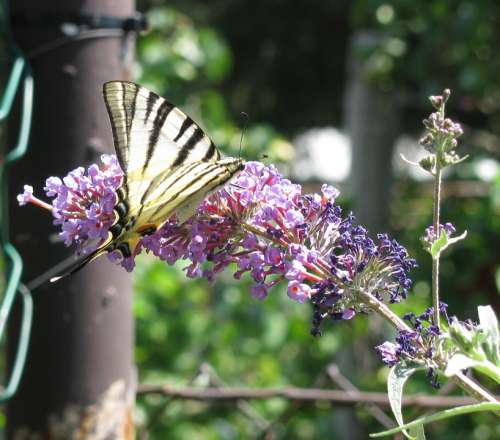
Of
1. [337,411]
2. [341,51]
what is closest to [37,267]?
[337,411]

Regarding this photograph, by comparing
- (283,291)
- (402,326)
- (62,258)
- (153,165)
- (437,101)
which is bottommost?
(283,291)

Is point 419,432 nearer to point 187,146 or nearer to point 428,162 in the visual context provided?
point 428,162

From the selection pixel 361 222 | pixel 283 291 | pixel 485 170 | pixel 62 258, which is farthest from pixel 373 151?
pixel 62 258

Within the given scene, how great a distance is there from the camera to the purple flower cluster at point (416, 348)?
800 mm

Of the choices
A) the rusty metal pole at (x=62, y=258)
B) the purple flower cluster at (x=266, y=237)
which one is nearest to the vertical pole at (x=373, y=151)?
the rusty metal pole at (x=62, y=258)

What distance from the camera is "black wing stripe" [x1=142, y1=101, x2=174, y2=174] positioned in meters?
1.06

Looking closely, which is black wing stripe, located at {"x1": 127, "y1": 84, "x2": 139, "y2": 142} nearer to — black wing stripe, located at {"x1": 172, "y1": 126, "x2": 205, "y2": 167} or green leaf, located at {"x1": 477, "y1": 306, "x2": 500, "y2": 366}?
black wing stripe, located at {"x1": 172, "y1": 126, "x2": 205, "y2": 167}

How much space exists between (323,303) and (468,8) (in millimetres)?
2278

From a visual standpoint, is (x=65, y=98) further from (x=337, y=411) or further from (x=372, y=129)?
(x=337, y=411)

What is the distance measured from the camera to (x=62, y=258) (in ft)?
4.73

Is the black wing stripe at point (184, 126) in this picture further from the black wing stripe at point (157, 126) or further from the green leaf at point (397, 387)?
the green leaf at point (397, 387)

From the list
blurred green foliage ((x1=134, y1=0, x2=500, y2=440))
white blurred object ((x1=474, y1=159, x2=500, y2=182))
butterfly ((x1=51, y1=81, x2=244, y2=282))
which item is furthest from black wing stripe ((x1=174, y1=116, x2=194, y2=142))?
white blurred object ((x1=474, y1=159, x2=500, y2=182))

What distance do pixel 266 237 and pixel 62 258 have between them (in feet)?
2.12

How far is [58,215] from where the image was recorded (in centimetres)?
94
